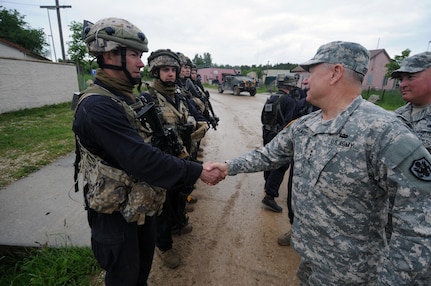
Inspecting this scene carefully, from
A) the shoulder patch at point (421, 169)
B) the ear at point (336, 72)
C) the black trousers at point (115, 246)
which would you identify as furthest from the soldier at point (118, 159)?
the shoulder patch at point (421, 169)

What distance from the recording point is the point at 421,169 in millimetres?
1114

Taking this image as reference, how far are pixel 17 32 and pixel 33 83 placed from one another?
36.0 m

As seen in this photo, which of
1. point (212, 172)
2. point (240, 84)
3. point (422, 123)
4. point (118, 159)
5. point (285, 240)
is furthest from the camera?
point (240, 84)

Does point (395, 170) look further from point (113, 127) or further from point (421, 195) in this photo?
point (113, 127)

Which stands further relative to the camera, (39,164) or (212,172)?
(39,164)

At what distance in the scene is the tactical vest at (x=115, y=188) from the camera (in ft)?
5.50

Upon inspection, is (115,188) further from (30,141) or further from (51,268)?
(30,141)

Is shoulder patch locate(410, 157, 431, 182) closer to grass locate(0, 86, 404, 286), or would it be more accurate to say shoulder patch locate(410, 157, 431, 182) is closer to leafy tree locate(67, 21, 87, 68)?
grass locate(0, 86, 404, 286)

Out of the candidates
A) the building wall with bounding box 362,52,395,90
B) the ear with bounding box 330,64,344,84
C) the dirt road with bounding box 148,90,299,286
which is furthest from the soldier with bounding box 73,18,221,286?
the building wall with bounding box 362,52,395,90

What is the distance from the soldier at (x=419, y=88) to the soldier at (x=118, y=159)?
7.55ft

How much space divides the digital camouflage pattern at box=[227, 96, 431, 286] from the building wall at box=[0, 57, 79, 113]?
39.4 ft

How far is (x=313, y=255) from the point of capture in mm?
1610

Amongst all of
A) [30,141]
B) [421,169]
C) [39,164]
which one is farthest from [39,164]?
[421,169]

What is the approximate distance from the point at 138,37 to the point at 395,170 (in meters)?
1.92
